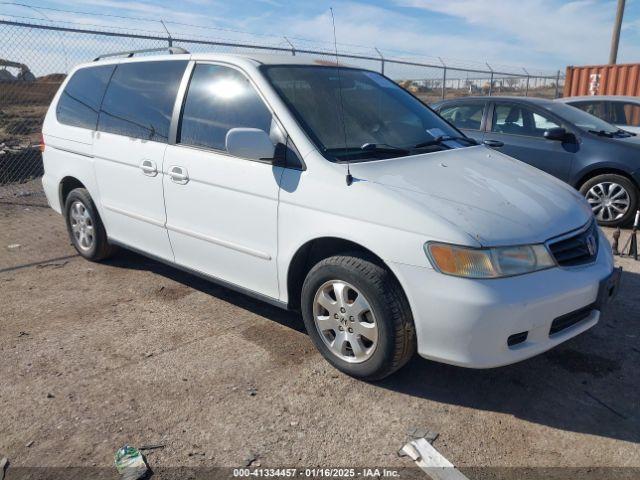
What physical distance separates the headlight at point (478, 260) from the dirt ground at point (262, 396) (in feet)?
2.59

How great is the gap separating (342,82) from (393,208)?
1.50 metres

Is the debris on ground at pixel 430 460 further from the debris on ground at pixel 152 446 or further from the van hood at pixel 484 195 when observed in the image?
the debris on ground at pixel 152 446

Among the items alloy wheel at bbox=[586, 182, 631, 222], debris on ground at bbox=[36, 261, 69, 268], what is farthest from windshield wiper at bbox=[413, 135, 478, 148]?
debris on ground at bbox=[36, 261, 69, 268]

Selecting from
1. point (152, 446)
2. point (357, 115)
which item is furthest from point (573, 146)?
point (152, 446)

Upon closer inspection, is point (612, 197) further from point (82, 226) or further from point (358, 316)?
point (82, 226)

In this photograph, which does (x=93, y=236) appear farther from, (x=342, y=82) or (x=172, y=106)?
(x=342, y=82)

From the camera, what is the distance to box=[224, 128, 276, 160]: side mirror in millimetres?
3156

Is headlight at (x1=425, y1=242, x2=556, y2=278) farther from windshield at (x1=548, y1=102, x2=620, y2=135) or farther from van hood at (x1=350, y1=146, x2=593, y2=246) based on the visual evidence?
windshield at (x1=548, y1=102, x2=620, y2=135)

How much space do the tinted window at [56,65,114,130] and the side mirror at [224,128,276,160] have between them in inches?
80.9

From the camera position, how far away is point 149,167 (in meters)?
4.00

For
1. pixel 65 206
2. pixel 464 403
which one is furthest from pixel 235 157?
pixel 65 206

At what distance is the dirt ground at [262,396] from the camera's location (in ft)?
8.47

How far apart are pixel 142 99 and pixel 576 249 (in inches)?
128

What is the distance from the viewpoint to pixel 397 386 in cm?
311
